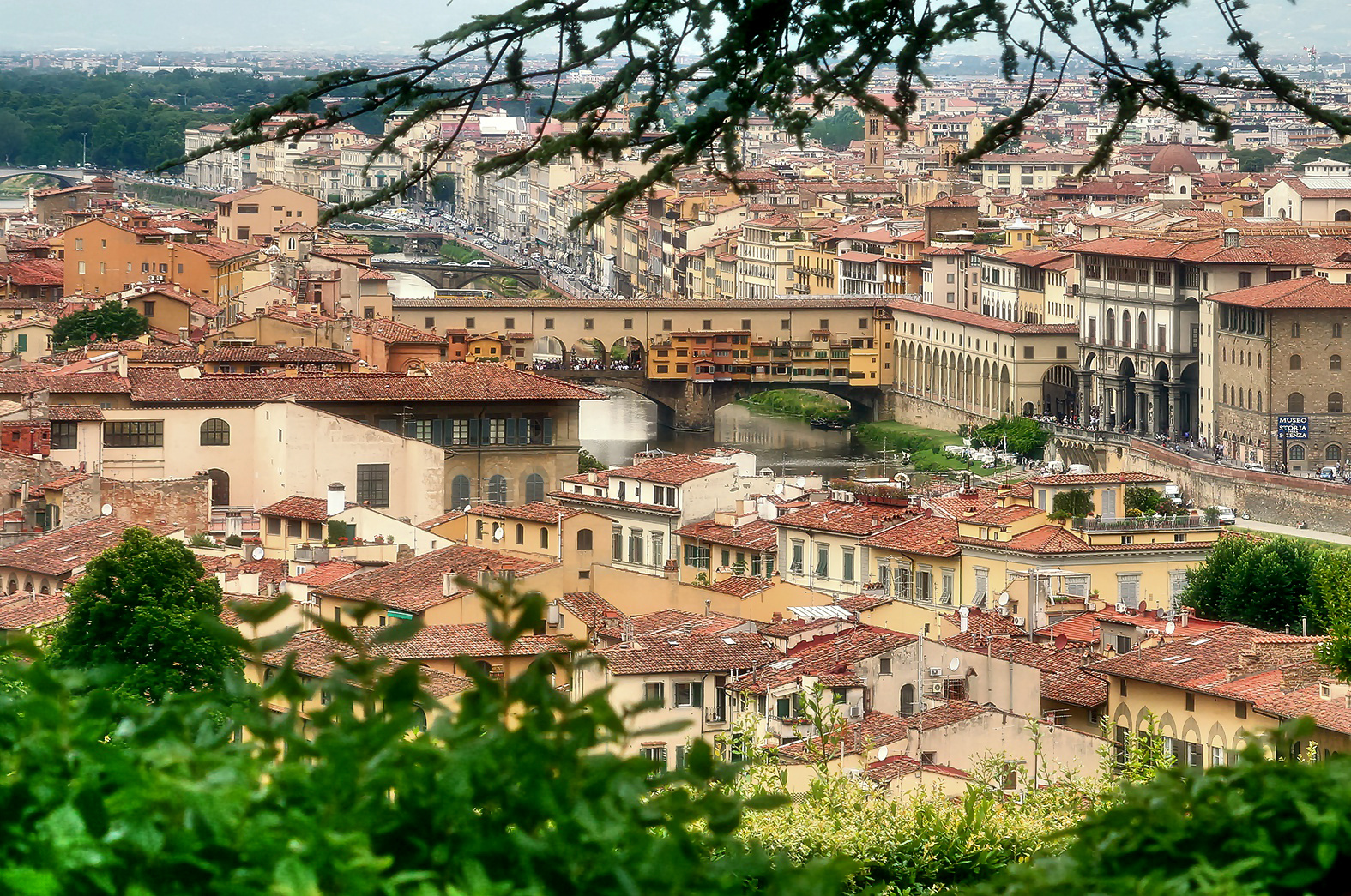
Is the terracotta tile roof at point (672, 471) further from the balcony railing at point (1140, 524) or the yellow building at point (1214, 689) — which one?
the yellow building at point (1214, 689)

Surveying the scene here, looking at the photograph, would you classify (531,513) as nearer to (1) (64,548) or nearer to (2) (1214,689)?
(1) (64,548)

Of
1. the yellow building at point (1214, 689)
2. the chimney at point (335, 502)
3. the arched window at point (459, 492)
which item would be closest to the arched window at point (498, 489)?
the arched window at point (459, 492)

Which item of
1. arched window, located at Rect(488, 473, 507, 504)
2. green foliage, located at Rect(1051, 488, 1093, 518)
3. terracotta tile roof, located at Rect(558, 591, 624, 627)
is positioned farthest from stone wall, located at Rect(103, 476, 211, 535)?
green foliage, located at Rect(1051, 488, 1093, 518)

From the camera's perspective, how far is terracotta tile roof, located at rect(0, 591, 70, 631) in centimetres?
1453

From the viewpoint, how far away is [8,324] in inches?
1481

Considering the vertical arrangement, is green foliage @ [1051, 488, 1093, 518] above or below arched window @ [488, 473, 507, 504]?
above

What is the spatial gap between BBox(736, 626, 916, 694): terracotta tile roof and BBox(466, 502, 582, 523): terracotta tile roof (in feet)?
15.7

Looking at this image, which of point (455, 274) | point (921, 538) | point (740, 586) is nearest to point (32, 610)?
point (740, 586)

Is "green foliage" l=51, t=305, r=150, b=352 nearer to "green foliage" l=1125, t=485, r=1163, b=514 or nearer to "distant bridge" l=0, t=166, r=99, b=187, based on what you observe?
"green foliage" l=1125, t=485, r=1163, b=514

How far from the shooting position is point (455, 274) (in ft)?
236

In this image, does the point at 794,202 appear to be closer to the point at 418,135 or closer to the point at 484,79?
the point at 418,135

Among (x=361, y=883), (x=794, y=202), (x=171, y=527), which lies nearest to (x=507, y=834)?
(x=361, y=883)

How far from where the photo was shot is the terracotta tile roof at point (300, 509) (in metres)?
21.6

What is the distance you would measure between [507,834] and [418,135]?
359 ft
